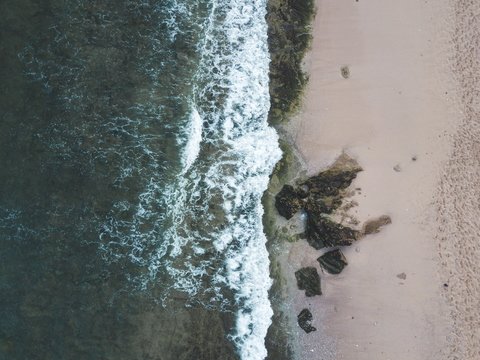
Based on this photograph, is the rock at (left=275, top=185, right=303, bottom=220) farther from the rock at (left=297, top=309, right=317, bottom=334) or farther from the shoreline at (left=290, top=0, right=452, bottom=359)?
the rock at (left=297, top=309, right=317, bottom=334)

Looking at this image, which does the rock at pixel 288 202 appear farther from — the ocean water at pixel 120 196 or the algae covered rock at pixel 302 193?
the ocean water at pixel 120 196

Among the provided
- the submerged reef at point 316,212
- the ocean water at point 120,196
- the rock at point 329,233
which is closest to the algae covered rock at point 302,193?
the submerged reef at point 316,212

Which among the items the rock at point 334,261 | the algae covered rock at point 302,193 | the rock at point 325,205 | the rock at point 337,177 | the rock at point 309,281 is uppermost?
the rock at point 337,177

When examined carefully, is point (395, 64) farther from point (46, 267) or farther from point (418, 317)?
point (46, 267)

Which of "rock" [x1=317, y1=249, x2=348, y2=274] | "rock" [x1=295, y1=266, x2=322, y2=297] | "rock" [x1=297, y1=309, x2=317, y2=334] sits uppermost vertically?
"rock" [x1=317, y1=249, x2=348, y2=274]

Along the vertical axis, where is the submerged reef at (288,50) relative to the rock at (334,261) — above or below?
above

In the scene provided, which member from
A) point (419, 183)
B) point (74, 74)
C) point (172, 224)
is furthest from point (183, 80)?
point (419, 183)

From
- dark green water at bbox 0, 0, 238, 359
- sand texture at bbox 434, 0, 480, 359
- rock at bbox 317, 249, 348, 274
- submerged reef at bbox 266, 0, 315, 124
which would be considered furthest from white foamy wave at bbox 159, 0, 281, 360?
sand texture at bbox 434, 0, 480, 359

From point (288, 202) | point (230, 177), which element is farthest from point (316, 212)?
point (230, 177)
